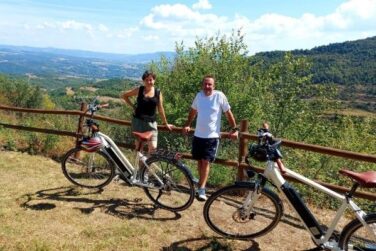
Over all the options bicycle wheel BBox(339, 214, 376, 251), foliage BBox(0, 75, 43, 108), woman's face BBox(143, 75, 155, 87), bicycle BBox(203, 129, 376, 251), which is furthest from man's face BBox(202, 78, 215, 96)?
foliage BBox(0, 75, 43, 108)

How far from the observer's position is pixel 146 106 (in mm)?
6496

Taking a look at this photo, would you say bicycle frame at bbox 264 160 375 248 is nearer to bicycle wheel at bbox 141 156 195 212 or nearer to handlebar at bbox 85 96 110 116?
bicycle wheel at bbox 141 156 195 212

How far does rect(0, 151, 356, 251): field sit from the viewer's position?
16.3 feet

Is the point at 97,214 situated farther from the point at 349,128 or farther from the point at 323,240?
the point at 349,128

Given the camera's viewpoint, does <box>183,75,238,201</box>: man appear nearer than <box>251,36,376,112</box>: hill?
Yes

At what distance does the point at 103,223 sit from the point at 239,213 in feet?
6.22

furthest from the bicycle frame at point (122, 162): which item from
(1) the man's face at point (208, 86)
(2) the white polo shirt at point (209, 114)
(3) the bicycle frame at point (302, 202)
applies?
(3) the bicycle frame at point (302, 202)

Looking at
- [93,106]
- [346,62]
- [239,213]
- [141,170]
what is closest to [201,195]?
[239,213]

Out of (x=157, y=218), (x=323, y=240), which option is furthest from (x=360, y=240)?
(x=157, y=218)

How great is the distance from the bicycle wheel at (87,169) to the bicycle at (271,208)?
7.78 feet

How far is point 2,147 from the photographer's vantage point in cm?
980

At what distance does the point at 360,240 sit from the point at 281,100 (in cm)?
2201

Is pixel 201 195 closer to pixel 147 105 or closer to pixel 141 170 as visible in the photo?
pixel 141 170

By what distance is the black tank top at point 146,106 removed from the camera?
646 cm
